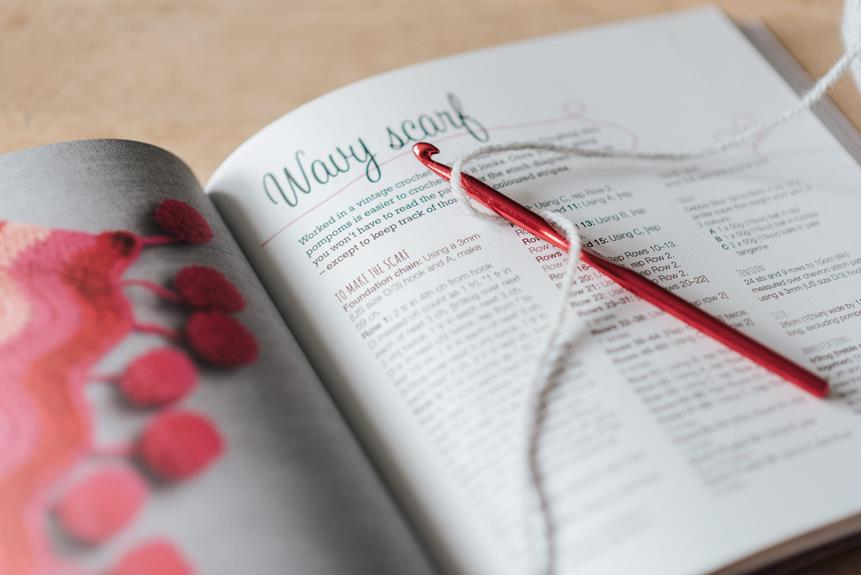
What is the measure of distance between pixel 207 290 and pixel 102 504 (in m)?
0.12

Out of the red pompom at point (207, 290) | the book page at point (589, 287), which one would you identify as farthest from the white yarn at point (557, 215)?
the red pompom at point (207, 290)

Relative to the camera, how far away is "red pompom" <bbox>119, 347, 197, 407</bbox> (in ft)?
1.30

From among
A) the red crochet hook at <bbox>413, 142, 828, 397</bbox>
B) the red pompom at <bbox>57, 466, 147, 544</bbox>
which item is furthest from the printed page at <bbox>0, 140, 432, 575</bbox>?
the red crochet hook at <bbox>413, 142, 828, 397</bbox>

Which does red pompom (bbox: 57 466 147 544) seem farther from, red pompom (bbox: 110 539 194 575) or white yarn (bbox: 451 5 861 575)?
white yarn (bbox: 451 5 861 575)

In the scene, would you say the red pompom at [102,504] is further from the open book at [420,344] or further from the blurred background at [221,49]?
the blurred background at [221,49]

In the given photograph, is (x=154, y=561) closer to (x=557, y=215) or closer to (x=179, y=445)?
(x=179, y=445)

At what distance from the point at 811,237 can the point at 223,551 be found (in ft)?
1.15

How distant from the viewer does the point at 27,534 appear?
0.37 meters

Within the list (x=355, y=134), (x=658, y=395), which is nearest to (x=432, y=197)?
(x=355, y=134)

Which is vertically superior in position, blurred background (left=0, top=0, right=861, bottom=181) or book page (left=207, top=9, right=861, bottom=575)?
blurred background (left=0, top=0, right=861, bottom=181)

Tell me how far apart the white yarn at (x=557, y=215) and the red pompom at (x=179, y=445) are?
0.14 metres

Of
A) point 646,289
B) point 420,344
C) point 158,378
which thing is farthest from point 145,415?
point 646,289

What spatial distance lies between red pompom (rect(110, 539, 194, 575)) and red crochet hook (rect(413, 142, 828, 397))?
0.24 metres

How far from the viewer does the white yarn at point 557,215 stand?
0.39 metres
